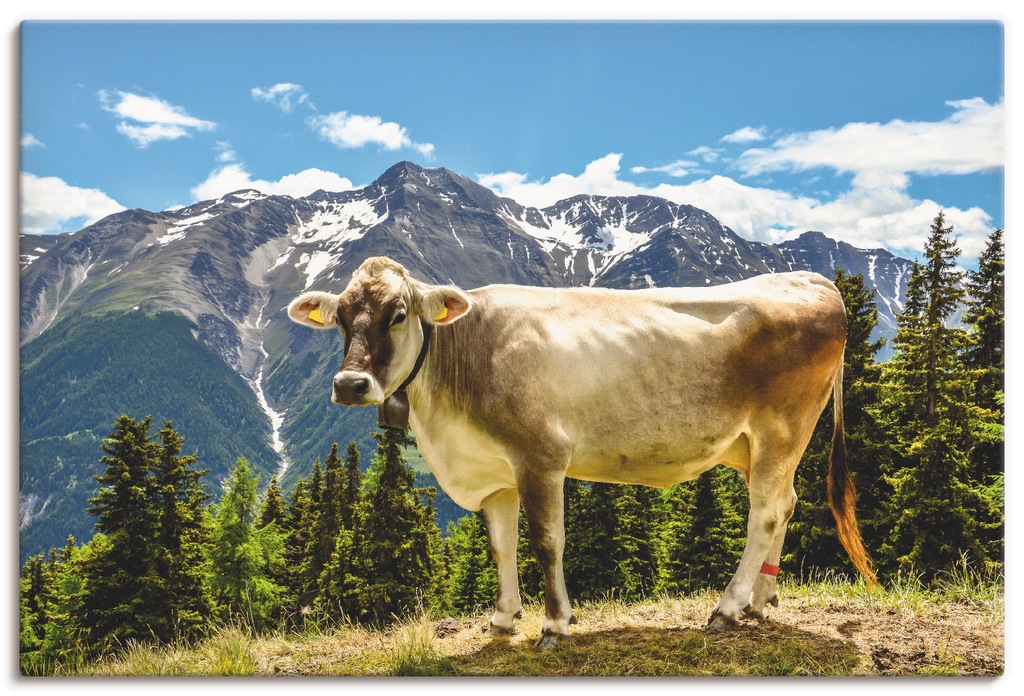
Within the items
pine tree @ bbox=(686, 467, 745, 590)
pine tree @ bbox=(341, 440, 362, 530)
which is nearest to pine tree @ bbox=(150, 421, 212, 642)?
pine tree @ bbox=(341, 440, 362, 530)

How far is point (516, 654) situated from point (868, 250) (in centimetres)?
615

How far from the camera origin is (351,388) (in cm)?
490

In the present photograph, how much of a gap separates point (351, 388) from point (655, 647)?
270 centimetres

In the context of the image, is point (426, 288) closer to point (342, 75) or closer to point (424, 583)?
point (342, 75)

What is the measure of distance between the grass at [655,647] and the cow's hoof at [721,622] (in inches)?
3.0

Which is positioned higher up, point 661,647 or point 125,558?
point 661,647

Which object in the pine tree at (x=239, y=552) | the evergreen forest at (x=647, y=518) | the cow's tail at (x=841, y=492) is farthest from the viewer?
the pine tree at (x=239, y=552)

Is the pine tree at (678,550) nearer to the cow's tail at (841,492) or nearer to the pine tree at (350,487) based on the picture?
the pine tree at (350,487)

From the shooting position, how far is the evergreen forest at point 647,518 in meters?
8.39

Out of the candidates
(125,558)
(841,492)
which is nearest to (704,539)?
(125,558)

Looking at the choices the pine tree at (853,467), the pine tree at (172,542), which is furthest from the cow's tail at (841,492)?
the pine tree at (172,542)

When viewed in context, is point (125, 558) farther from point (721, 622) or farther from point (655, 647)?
point (721, 622)

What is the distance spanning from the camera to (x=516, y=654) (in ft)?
18.0
